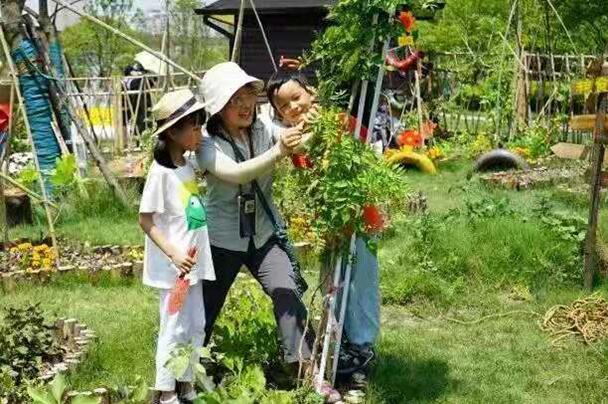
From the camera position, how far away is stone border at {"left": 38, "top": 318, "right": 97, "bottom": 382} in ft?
15.8

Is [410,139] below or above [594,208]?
below

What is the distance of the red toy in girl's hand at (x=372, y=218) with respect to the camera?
3.94 meters

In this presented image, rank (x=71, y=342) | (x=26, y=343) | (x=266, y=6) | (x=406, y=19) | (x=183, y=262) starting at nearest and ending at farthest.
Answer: (x=183, y=262), (x=406, y=19), (x=26, y=343), (x=71, y=342), (x=266, y=6)

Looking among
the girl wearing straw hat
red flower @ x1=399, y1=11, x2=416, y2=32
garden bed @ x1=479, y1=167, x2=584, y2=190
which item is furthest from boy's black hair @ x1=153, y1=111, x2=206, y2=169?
garden bed @ x1=479, y1=167, x2=584, y2=190

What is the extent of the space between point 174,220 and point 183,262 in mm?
246

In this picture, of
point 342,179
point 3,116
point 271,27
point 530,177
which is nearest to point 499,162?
point 530,177

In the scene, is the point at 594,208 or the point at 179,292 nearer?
the point at 179,292

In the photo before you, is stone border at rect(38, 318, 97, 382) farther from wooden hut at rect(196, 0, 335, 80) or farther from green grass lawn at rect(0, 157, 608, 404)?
wooden hut at rect(196, 0, 335, 80)

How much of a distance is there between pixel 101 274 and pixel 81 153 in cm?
592

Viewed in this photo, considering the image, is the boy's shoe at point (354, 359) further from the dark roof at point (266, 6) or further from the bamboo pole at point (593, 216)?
the dark roof at point (266, 6)

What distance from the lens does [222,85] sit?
3.92 meters

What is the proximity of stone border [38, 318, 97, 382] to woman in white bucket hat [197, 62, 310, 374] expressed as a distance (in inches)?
43.1

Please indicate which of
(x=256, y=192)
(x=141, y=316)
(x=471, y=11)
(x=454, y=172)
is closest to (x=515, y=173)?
(x=454, y=172)

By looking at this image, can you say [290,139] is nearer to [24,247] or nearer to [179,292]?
[179,292]
